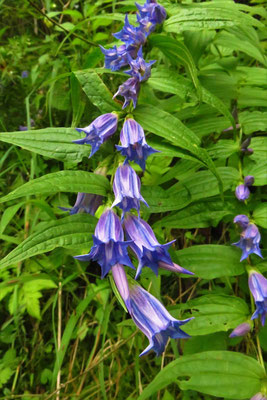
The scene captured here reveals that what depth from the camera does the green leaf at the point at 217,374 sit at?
1.04 m

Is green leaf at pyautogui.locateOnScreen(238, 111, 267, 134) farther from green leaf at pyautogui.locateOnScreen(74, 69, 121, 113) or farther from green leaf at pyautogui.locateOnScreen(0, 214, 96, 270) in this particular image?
green leaf at pyautogui.locateOnScreen(0, 214, 96, 270)

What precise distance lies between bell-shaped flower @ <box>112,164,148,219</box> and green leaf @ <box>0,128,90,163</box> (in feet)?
0.53

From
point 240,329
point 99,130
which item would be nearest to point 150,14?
point 99,130

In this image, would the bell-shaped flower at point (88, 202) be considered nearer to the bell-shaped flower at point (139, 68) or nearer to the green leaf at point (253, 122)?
the bell-shaped flower at point (139, 68)

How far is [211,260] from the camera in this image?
119 centimetres

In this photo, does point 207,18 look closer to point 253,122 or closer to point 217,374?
point 253,122

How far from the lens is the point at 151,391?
1024mm

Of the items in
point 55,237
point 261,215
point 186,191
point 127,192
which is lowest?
point 261,215

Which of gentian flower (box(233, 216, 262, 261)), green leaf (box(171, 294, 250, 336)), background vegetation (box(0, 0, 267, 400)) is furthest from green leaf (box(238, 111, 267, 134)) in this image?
green leaf (box(171, 294, 250, 336))

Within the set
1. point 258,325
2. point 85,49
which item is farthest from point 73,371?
point 85,49

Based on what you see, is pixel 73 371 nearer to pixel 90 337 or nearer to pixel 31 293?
pixel 90 337

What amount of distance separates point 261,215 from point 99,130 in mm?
673

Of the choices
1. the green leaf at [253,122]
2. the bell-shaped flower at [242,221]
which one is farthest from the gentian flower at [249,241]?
the green leaf at [253,122]

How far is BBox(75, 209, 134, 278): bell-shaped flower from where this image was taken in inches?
31.0
